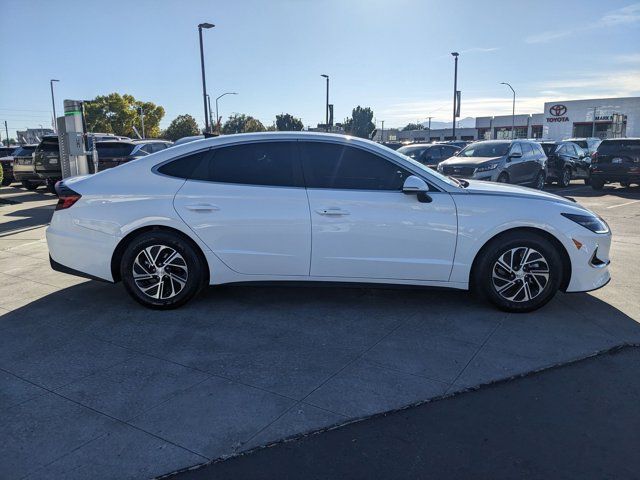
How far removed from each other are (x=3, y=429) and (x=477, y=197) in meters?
3.88

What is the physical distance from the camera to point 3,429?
115 inches

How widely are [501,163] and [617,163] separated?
527 centimetres

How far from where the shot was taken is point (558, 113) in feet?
178

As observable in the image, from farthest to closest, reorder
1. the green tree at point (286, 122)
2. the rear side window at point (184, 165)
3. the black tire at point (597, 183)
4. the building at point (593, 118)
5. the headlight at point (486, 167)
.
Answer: the green tree at point (286, 122), the building at point (593, 118), the black tire at point (597, 183), the headlight at point (486, 167), the rear side window at point (184, 165)

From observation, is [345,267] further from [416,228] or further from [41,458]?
[41,458]

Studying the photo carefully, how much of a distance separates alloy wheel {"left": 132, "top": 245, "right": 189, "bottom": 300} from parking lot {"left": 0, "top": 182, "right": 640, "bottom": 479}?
219 mm

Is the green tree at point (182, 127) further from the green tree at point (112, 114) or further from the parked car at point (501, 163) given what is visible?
the parked car at point (501, 163)

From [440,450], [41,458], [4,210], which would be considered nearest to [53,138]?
[4,210]

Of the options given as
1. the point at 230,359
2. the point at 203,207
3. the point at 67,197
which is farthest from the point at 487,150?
the point at 230,359

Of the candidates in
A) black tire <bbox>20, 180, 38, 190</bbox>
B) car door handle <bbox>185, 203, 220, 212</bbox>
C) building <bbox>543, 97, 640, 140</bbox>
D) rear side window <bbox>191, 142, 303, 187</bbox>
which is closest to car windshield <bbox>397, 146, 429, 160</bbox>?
black tire <bbox>20, 180, 38, 190</bbox>

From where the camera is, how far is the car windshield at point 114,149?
15133 mm

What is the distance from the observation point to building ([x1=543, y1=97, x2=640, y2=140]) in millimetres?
50091

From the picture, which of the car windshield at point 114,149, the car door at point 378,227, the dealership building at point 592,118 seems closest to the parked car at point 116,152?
the car windshield at point 114,149

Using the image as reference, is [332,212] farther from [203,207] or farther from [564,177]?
[564,177]
